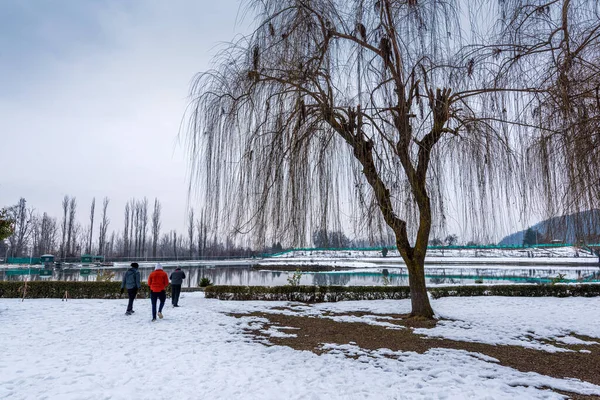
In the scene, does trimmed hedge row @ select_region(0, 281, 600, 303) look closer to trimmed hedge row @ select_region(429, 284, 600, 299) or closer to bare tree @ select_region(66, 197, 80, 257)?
trimmed hedge row @ select_region(429, 284, 600, 299)

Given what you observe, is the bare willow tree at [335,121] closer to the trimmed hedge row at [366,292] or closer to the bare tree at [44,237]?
the trimmed hedge row at [366,292]

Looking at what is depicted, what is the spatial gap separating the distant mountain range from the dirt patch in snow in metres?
1.69

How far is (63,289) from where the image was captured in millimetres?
12898

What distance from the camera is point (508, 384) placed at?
160 inches

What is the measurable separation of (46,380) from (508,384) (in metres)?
5.43

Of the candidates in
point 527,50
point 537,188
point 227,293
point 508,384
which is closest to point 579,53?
point 527,50

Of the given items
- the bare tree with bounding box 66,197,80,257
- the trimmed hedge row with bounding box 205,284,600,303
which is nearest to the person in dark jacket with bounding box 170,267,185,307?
the trimmed hedge row with bounding box 205,284,600,303

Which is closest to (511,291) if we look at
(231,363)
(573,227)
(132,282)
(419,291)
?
(419,291)

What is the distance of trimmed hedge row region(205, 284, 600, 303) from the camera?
42.8 ft

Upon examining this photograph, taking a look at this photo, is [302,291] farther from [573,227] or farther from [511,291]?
[573,227]

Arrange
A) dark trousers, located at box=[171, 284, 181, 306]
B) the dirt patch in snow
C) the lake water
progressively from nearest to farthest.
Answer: the dirt patch in snow
dark trousers, located at box=[171, 284, 181, 306]
the lake water

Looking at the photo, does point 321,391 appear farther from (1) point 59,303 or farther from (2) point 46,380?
(1) point 59,303

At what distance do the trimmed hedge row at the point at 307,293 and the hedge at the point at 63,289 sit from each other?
7.39 feet

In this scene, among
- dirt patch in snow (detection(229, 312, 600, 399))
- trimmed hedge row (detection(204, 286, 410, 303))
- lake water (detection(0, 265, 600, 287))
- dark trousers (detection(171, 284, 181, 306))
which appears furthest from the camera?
lake water (detection(0, 265, 600, 287))
